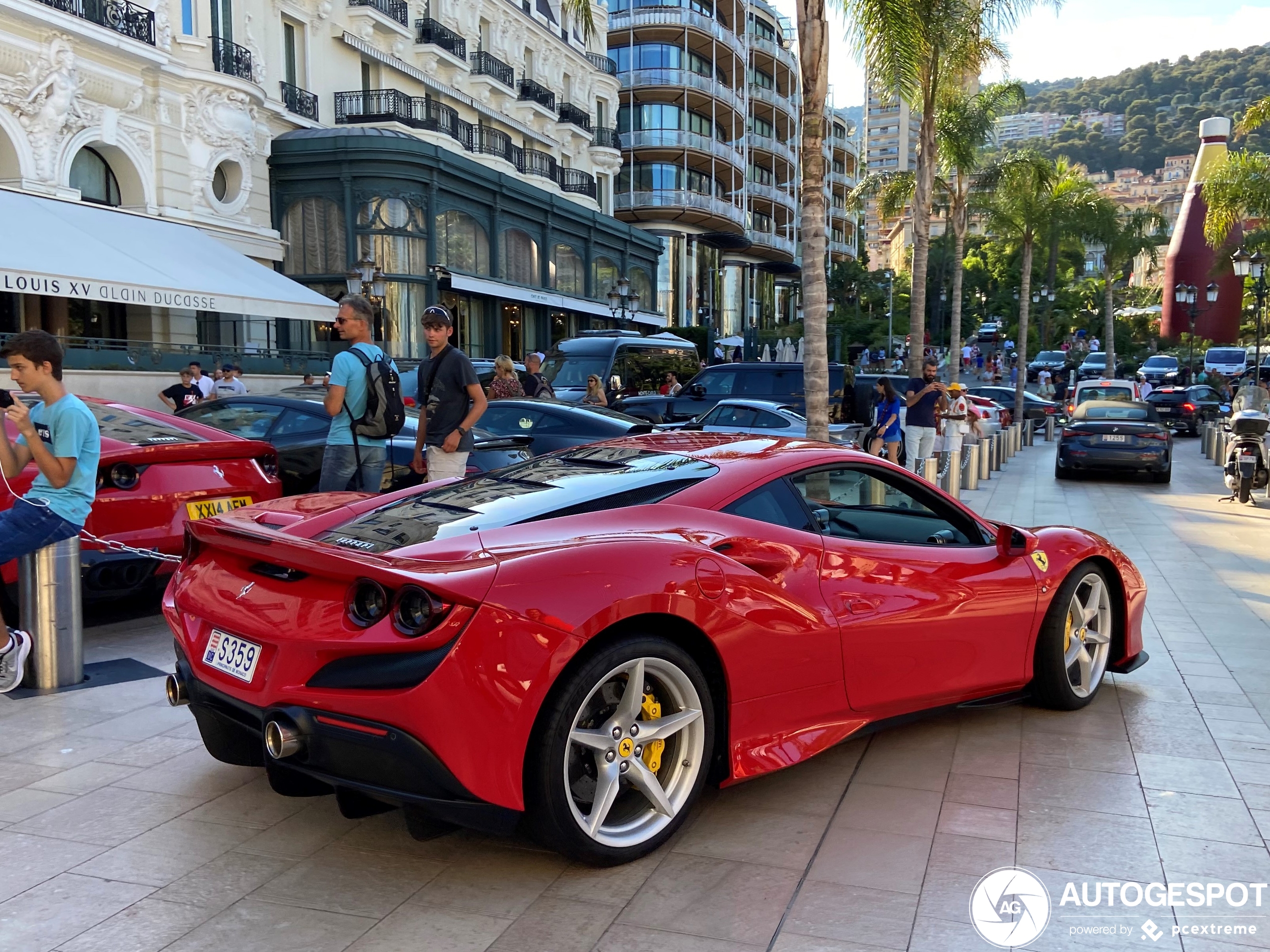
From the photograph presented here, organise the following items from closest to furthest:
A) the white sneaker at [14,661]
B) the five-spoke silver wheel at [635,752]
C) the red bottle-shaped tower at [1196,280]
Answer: the five-spoke silver wheel at [635,752] → the white sneaker at [14,661] → the red bottle-shaped tower at [1196,280]

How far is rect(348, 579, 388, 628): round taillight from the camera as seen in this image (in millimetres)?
3047

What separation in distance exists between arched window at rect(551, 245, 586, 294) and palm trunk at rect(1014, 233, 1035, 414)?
15.6 m

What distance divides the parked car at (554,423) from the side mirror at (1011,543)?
624 centimetres

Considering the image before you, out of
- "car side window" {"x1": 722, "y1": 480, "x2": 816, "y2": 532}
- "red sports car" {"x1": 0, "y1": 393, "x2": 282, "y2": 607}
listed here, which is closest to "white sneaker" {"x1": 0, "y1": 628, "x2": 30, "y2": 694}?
"red sports car" {"x1": 0, "y1": 393, "x2": 282, "y2": 607}

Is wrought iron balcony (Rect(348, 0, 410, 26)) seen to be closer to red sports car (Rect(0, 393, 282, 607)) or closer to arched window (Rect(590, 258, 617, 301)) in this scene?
arched window (Rect(590, 258, 617, 301))

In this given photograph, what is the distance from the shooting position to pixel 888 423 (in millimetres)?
15531

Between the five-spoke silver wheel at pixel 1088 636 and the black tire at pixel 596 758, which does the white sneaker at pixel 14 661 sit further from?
the five-spoke silver wheel at pixel 1088 636

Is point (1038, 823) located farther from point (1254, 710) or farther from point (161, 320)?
point (161, 320)

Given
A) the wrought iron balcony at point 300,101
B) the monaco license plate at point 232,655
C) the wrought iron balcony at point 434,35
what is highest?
the wrought iron balcony at point 434,35

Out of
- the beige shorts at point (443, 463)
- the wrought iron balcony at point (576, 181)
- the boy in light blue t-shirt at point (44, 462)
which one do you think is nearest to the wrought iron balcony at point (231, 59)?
the wrought iron balcony at point (576, 181)

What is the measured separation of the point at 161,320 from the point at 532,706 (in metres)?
23.5

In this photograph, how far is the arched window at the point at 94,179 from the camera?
71.6ft

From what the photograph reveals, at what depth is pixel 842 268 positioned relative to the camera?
85.4 metres

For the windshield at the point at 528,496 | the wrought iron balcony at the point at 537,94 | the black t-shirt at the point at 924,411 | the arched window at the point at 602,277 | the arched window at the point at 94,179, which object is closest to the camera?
the windshield at the point at 528,496
